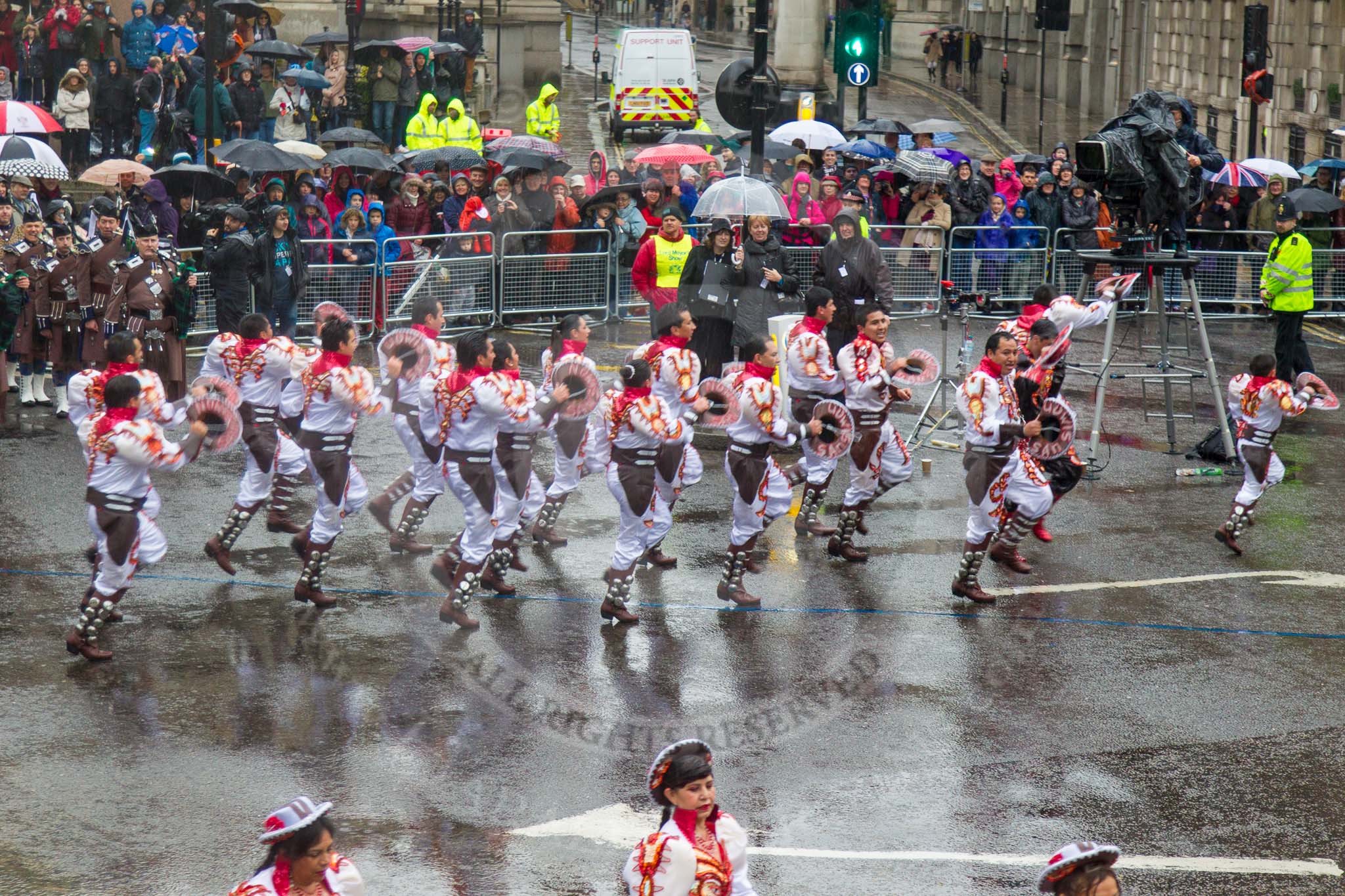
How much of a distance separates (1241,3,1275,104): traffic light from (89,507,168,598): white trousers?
60.0 feet

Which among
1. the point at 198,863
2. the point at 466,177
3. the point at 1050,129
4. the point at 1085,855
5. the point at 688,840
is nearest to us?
the point at 1085,855

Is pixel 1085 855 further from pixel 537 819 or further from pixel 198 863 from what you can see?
pixel 198 863

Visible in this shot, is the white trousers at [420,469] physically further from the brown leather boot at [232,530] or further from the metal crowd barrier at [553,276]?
the metal crowd barrier at [553,276]

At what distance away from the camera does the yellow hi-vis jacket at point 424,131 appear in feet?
80.7

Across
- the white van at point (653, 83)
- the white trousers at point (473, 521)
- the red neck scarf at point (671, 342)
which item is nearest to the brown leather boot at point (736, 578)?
the red neck scarf at point (671, 342)

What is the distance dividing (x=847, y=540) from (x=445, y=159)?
11235 millimetres

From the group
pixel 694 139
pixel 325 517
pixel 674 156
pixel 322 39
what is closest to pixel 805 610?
pixel 325 517

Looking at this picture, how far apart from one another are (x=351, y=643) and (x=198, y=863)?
2.96 m

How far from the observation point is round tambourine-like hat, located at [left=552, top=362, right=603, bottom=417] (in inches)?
435

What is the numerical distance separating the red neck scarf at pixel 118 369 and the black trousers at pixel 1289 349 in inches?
468

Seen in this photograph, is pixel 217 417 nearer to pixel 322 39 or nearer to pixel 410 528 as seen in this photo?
pixel 410 528

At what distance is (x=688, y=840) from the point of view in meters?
5.69

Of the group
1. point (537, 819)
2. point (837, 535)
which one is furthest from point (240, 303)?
point (537, 819)

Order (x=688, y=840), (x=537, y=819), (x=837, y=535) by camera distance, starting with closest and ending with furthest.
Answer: (x=688, y=840)
(x=537, y=819)
(x=837, y=535)
